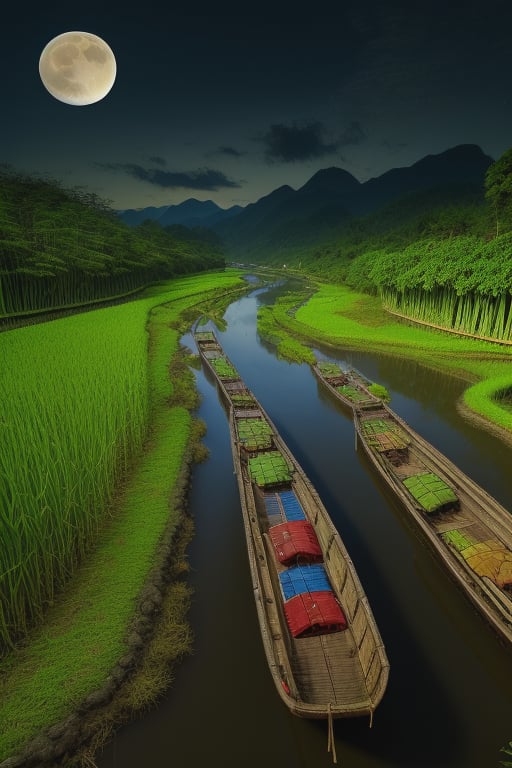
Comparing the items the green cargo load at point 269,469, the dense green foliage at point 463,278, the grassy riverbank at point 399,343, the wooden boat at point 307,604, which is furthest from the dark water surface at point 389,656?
the dense green foliage at point 463,278

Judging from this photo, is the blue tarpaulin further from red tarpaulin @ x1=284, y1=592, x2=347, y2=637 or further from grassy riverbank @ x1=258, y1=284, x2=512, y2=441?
grassy riverbank @ x1=258, y1=284, x2=512, y2=441

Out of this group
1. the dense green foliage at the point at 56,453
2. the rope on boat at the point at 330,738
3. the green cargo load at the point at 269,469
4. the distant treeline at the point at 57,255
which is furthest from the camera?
the distant treeline at the point at 57,255

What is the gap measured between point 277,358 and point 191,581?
3660 cm

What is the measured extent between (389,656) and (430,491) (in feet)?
26.0

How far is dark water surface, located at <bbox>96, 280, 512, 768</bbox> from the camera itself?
11422mm

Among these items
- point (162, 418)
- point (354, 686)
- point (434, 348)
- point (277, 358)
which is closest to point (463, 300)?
point (434, 348)

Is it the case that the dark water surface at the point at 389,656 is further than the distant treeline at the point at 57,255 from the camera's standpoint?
No

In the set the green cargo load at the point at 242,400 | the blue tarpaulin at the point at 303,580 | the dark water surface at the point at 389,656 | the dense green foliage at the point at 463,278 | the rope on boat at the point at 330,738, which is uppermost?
the dense green foliage at the point at 463,278

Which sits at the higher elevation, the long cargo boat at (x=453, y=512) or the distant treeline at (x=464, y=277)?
the distant treeline at (x=464, y=277)

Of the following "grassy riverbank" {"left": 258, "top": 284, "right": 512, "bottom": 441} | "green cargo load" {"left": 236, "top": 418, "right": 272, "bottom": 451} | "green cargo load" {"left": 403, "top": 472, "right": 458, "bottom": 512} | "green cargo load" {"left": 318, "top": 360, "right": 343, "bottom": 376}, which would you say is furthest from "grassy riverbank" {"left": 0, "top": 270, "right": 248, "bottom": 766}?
"grassy riverbank" {"left": 258, "top": 284, "right": 512, "bottom": 441}

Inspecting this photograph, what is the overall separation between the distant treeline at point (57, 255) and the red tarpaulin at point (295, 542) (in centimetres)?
5321

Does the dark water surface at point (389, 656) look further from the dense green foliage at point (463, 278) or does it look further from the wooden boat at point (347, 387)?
the dense green foliage at point (463, 278)

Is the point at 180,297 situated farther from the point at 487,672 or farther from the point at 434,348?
the point at 487,672

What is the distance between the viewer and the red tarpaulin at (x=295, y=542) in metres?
15.8
